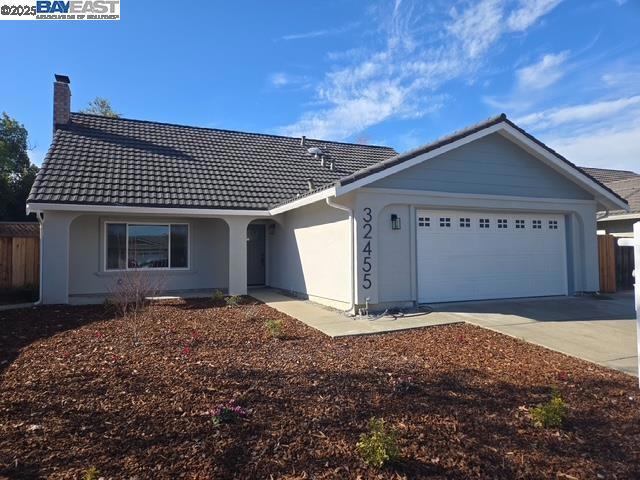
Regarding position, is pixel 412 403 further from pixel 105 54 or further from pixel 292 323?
pixel 105 54

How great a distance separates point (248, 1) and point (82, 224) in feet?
26.7

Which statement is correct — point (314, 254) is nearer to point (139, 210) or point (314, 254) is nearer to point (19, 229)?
point (139, 210)

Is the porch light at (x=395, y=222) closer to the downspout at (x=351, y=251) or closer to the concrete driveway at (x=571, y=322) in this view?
the downspout at (x=351, y=251)

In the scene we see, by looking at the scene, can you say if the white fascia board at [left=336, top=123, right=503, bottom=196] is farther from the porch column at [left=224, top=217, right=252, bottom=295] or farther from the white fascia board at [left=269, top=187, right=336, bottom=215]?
the porch column at [left=224, top=217, right=252, bottom=295]

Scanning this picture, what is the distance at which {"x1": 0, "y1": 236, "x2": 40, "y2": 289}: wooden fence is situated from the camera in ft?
42.4

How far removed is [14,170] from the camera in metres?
28.8

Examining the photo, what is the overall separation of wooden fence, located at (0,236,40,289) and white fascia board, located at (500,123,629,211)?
14809mm

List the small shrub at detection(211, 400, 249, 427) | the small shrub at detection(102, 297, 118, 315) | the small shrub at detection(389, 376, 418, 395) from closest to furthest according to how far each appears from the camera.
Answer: the small shrub at detection(211, 400, 249, 427) → the small shrub at detection(389, 376, 418, 395) → the small shrub at detection(102, 297, 118, 315)

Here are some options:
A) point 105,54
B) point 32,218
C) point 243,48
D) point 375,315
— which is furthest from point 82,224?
point 32,218

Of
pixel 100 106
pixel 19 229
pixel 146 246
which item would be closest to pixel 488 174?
pixel 146 246

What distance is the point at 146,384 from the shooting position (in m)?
4.71

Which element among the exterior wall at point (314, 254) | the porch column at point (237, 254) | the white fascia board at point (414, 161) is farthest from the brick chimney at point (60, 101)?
the white fascia board at point (414, 161)

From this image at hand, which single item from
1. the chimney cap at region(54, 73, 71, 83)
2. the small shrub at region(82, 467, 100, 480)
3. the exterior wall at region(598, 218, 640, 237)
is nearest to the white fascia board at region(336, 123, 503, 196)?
the small shrub at region(82, 467, 100, 480)

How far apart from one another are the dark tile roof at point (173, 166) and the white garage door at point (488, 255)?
473 cm
